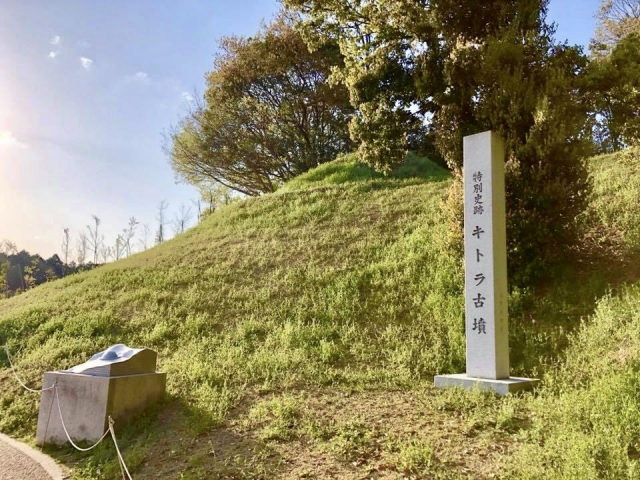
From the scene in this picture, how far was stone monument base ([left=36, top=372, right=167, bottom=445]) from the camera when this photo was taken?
19.1 ft

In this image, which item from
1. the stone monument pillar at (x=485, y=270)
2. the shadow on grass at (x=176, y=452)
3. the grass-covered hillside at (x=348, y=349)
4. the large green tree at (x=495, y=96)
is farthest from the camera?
the large green tree at (x=495, y=96)

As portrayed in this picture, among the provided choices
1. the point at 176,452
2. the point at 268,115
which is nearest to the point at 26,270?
the point at 268,115

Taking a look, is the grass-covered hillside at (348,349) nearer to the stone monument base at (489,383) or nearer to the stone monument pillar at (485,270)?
the stone monument base at (489,383)

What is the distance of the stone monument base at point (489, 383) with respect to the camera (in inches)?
208

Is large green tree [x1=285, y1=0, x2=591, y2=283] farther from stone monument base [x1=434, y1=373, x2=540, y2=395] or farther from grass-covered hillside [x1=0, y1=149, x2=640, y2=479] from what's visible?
stone monument base [x1=434, y1=373, x2=540, y2=395]

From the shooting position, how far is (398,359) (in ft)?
23.1

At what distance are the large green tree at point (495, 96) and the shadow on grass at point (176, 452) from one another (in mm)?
5156

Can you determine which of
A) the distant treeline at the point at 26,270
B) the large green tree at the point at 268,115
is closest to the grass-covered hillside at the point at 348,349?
the large green tree at the point at 268,115

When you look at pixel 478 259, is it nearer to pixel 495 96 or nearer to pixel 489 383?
pixel 489 383

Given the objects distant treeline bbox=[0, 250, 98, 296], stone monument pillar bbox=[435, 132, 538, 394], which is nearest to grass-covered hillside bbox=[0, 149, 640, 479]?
stone monument pillar bbox=[435, 132, 538, 394]

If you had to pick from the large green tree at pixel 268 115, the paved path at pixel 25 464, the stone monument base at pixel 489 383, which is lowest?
the paved path at pixel 25 464

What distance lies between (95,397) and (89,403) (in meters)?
0.14

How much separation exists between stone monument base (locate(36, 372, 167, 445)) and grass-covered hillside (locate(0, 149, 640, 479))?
0.26m

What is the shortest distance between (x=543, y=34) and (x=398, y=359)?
6163 millimetres
